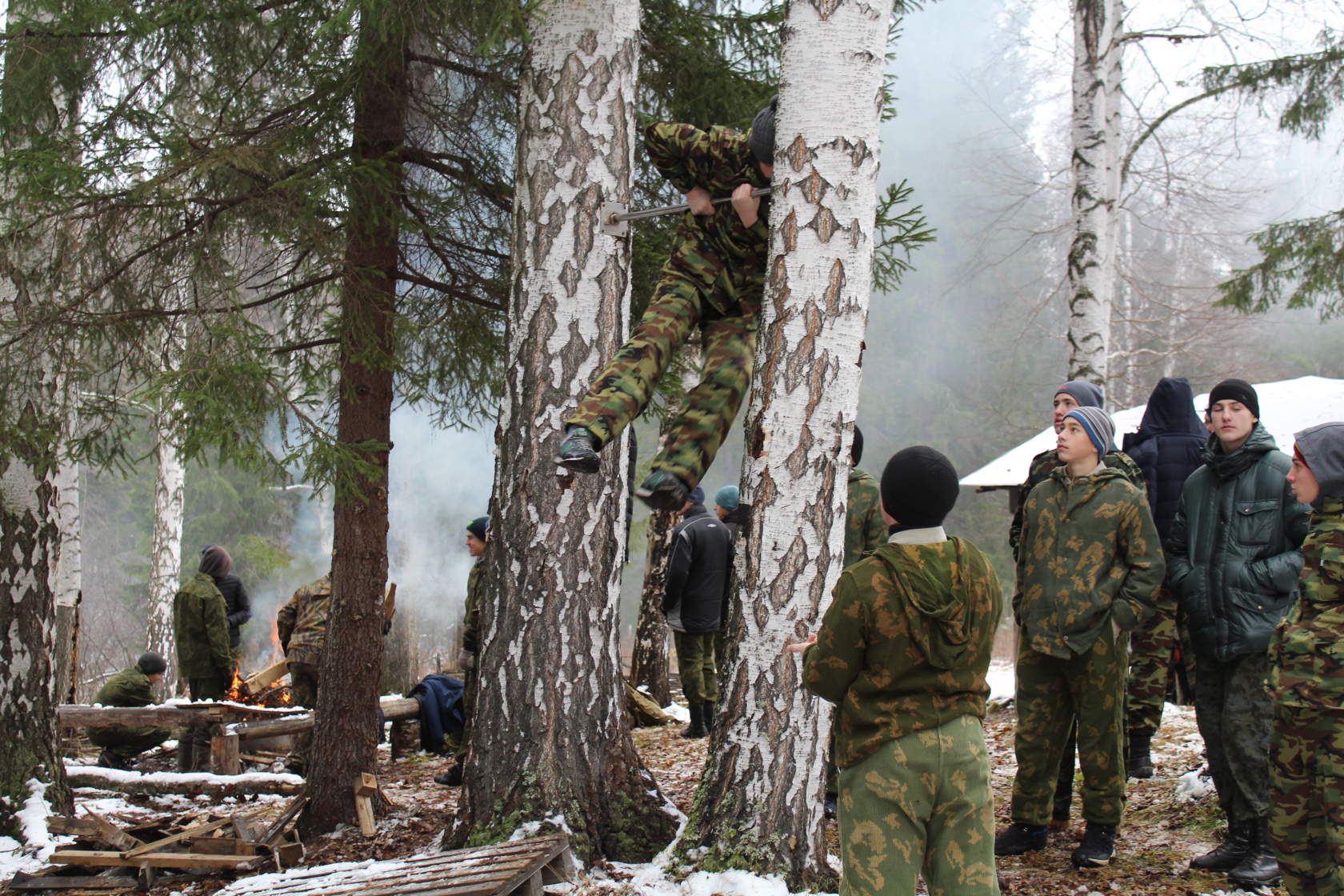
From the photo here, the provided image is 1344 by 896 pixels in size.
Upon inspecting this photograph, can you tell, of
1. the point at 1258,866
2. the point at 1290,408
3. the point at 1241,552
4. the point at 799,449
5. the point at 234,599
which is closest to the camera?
the point at 799,449

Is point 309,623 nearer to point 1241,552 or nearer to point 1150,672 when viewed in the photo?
point 1150,672

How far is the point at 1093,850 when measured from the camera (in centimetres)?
463

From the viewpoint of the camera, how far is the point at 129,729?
9344 mm

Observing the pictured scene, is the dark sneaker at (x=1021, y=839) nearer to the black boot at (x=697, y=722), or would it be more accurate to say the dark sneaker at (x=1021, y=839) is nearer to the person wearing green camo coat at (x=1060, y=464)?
the person wearing green camo coat at (x=1060, y=464)

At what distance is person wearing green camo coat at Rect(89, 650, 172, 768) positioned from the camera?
936cm

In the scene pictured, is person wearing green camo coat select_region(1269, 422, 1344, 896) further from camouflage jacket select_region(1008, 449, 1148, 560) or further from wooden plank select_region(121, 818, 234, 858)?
wooden plank select_region(121, 818, 234, 858)

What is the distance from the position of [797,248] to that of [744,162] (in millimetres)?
670

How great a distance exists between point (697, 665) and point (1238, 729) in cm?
483

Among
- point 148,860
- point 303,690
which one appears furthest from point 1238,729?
point 303,690

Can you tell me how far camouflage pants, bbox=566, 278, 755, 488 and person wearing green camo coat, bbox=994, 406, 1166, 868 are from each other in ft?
5.35

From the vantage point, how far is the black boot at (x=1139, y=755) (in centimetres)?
643

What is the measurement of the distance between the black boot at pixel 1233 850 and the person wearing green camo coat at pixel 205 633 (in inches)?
329

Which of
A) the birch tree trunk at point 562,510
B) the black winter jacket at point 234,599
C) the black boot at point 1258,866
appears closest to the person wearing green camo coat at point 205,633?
the black winter jacket at point 234,599

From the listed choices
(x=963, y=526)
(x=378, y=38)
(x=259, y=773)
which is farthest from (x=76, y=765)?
(x=963, y=526)
